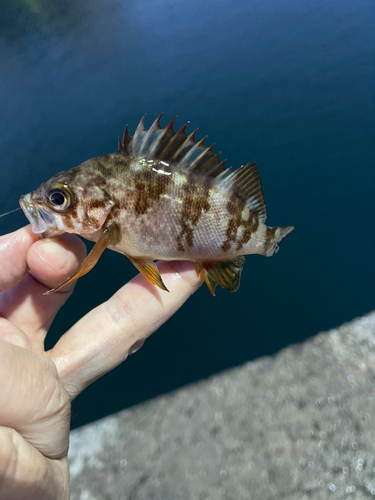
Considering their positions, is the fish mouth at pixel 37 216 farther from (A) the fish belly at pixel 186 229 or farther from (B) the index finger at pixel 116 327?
(B) the index finger at pixel 116 327

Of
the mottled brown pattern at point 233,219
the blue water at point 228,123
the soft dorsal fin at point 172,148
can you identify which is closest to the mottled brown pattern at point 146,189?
the soft dorsal fin at point 172,148

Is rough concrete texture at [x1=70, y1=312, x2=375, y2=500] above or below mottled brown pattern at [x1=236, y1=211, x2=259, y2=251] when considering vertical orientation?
below

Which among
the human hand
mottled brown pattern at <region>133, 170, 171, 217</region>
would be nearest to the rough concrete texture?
the human hand

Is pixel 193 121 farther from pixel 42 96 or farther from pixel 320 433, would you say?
pixel 320 433

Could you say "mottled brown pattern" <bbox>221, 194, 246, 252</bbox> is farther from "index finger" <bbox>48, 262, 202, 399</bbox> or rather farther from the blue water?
the blue water

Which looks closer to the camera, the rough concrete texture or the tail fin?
the tail fin

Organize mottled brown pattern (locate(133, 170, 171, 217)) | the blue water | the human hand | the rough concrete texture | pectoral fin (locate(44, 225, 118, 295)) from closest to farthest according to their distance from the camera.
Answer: the human hand, pectoral fin (locate(44, 225, 118, 295)), mottled brown pattern (locate(133, 170, 171, 217)), the rough concrete texture, the blue water

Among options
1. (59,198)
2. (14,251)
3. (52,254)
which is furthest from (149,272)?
(14,251)
